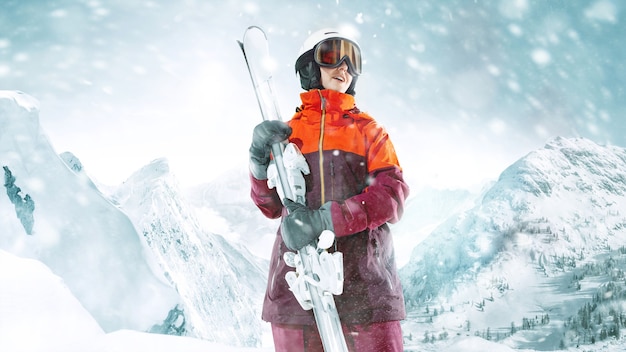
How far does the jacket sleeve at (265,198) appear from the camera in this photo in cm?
295

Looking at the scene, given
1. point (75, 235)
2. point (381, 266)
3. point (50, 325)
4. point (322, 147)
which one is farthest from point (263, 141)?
point (75, 235)

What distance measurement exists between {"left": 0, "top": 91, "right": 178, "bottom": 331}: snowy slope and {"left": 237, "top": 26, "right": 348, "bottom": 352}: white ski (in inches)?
2295

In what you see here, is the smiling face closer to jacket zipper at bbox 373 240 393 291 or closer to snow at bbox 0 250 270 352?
jacket zipper at bbox 373 240 393 291

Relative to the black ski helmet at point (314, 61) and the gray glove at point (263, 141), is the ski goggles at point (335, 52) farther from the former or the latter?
the gray glove at point (263, 141)

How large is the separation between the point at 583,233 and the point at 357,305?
695 ft

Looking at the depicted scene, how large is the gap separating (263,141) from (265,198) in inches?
17.5

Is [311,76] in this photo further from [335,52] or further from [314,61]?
[335,52]

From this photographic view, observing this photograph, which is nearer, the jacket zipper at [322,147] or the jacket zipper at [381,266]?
the jacket zipper at [381,266]

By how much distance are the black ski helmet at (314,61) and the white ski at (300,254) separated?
0.41 meters

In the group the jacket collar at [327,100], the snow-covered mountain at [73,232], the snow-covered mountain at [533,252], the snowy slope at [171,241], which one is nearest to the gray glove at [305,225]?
the jacket collar at [327,100]

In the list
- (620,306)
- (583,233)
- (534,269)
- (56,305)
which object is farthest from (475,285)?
(56,305)

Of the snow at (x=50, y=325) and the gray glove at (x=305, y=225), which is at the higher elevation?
the gray glove at (x=305, y=225)

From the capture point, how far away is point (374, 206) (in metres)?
2.47

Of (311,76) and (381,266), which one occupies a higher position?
(311,76)
